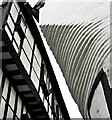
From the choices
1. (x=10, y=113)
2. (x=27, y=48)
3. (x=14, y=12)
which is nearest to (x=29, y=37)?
(x=27, y=48)

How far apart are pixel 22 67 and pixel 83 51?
539cm

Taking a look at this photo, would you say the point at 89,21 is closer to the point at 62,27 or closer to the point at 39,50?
the point at 62,27

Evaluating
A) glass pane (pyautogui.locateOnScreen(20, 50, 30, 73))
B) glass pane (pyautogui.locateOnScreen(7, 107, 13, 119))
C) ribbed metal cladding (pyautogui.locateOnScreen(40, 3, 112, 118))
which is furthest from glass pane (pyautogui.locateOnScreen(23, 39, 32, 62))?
ribbed metal cladding (pyautogui.locateOnScreen(40, 3, 112, 118))

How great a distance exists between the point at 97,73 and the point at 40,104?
8293 mm

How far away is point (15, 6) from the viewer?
535 inches

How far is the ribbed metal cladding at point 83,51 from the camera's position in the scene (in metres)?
6.51

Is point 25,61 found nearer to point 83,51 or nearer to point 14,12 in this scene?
point 14,12

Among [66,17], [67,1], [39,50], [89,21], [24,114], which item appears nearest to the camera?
[89,21]

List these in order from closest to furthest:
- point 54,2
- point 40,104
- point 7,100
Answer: point 54,2 < point 7,100 < point 40,104

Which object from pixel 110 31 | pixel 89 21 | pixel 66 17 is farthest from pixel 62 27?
pixel 110 31

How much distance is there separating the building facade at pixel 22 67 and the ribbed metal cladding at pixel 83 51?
3.05 meters

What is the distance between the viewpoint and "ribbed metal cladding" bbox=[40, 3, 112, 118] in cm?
651

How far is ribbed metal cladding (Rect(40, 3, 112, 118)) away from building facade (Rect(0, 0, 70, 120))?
3047 millimetres

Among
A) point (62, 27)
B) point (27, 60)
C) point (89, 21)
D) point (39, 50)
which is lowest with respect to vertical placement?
point (89, 21)
